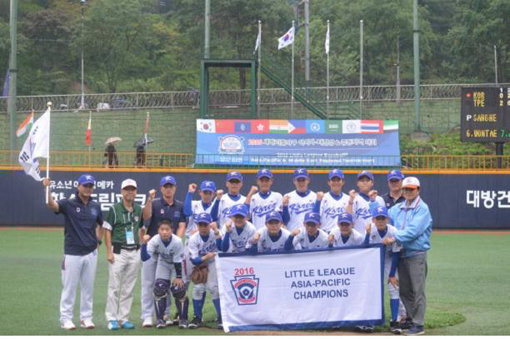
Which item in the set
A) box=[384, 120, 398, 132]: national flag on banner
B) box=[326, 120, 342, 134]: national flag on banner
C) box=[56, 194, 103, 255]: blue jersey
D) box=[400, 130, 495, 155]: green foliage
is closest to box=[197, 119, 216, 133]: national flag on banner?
box=[326, 120, 342, 134]: national flag on banner

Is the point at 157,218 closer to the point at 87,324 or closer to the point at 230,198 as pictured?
the point at 230,198

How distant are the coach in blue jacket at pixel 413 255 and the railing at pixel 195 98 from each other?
1118 inches

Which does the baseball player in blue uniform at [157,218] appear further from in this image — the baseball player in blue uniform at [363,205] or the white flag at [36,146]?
the baseball player in blue uniform at [363,205]

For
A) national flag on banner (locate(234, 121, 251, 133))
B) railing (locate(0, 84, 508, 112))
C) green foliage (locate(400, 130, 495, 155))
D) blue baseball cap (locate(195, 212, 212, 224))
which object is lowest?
blue baseball cap (locate(195, 212, 212, 224))

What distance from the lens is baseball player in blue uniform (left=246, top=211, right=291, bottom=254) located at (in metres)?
11.4

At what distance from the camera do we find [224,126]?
32188 millimetres

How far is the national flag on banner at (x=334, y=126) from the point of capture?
3303 centimetres

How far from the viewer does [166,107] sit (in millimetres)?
41188

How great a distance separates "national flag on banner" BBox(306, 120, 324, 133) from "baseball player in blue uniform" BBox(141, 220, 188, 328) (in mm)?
21565

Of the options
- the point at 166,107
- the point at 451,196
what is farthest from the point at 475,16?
the point at 451,196

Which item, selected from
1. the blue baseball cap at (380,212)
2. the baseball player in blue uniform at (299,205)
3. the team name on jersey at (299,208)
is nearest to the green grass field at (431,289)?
the blue baseball cap at (380,212)

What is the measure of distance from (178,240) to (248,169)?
18036 millimetres

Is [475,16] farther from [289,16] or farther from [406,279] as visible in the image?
[406,279]

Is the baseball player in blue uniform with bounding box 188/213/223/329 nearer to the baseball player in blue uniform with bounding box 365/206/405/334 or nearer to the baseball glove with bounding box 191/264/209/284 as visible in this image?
the baseball glove with bounding box 191/264/209/284
